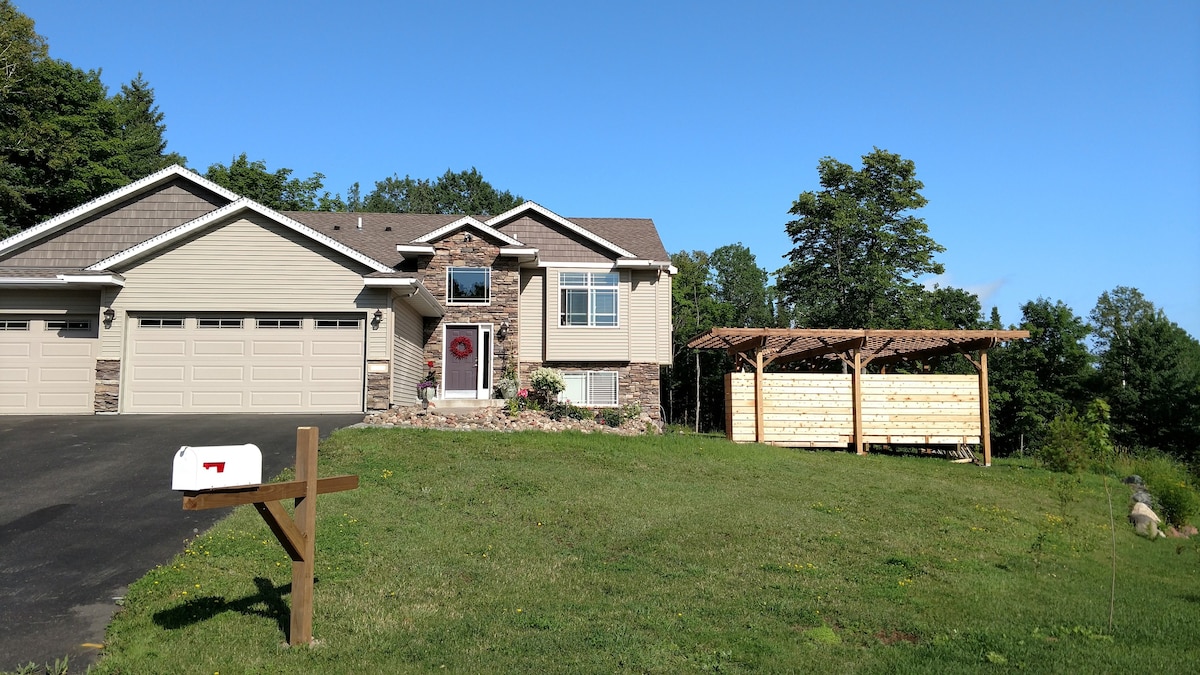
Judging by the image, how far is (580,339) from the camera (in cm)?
2233

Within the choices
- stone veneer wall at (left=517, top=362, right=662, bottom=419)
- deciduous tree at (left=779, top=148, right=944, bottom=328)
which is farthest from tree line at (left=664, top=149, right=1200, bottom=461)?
stone veneer wall at (left=517, top=362, right=662, bottom=419)

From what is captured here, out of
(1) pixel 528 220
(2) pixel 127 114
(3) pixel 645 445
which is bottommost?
(3) pixel 645 445

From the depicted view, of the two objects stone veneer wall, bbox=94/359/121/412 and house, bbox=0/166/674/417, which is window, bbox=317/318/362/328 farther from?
stone veneer wall, bbox=94/359/121/412

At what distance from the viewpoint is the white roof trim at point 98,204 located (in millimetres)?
18578

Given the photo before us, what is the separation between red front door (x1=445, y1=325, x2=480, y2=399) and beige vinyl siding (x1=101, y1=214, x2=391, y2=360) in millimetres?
4115

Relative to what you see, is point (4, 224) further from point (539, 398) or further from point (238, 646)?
point (238, 646)

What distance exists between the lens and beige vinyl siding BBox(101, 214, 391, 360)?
17.2 metres

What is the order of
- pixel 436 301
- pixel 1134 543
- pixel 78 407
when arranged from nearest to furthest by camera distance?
pixel 1134 543 → pixel 78 407 → pixel 436 301

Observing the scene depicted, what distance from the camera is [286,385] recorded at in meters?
17.3

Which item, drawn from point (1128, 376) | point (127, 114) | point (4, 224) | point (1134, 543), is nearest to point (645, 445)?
point (1134, 543)

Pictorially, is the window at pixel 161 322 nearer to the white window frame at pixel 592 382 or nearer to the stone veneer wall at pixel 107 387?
the stone veneer wall at pixel 107 387

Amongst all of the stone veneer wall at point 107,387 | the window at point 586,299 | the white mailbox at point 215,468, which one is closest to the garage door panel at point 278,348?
the stone veneer wall at point 107,387

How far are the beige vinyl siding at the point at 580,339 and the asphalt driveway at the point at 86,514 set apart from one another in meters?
7.38

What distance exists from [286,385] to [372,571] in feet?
36.7
